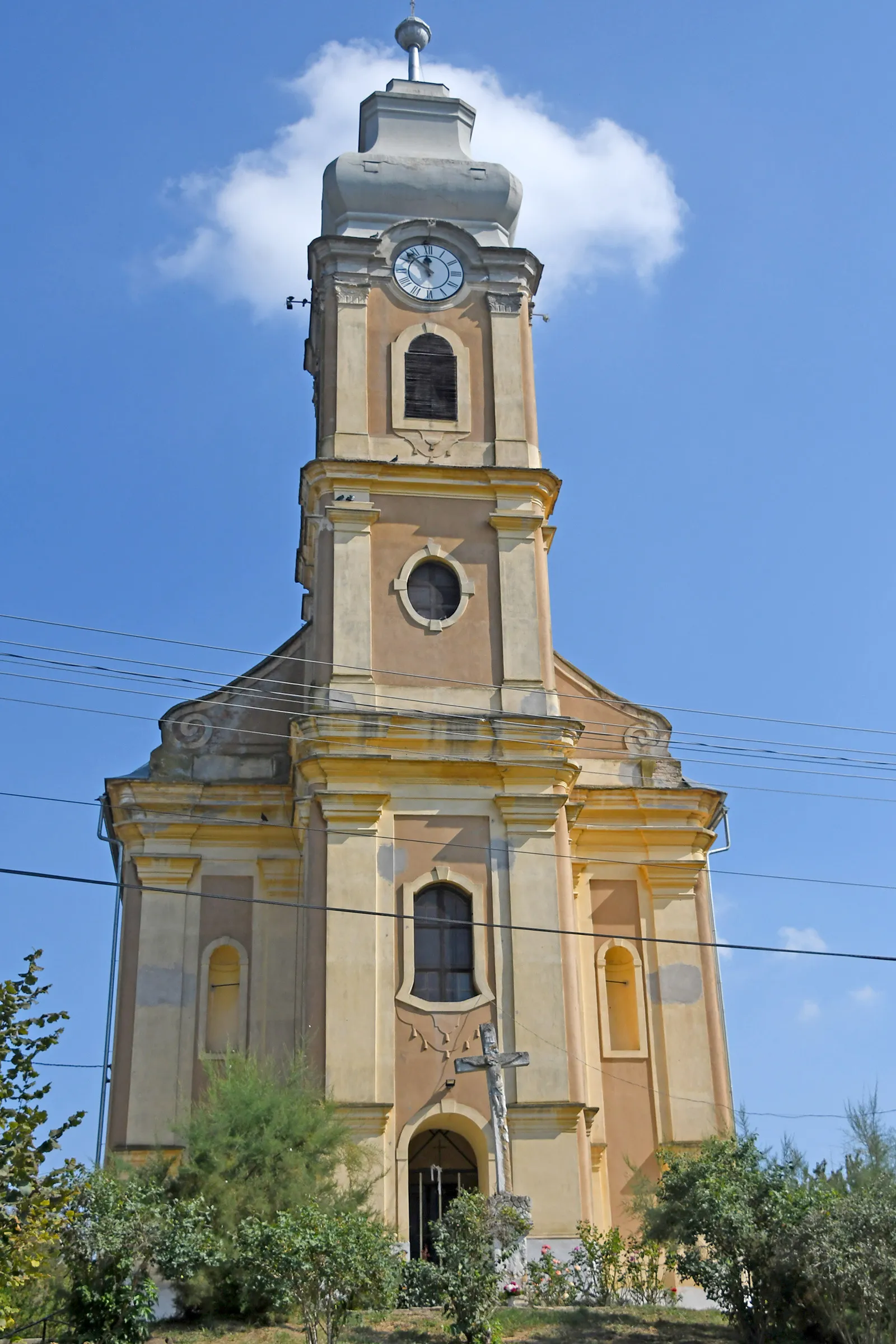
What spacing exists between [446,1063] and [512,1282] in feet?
14.5

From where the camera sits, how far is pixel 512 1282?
22047mm

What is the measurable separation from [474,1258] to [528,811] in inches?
399

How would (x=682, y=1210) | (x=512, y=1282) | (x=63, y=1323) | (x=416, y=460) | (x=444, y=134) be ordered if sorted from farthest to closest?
1. (x=444, y=134)
2. (x=416, y=460)
3. (x=512, y=1282)
4. (x=682, y=1210)
5. (x=63, y=1323)

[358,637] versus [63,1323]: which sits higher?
[358,637]

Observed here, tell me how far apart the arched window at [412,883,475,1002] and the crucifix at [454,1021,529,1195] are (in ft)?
6.99

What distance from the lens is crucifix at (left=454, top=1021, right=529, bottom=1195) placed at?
934 inches

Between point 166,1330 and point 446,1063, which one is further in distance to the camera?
point 446,1063

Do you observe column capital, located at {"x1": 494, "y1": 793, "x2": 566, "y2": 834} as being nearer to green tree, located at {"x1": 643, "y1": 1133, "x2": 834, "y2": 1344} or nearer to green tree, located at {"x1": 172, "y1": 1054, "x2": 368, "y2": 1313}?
green tree, located at {"x1": 172, "y1": 1054, "x2": 368, "y2": 1313}

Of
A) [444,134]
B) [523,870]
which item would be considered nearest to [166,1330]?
[523,870]

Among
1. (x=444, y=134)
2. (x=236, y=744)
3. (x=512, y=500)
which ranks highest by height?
(x=444, y=134)

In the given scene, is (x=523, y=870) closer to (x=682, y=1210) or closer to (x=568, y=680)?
(x=568, y=680)

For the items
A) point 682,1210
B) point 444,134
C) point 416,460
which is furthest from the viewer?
point 444,134

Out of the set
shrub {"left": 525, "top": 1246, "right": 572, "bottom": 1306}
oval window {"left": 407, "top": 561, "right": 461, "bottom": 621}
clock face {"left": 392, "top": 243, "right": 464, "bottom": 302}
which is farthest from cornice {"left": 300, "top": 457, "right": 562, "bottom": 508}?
shrub {"left": 525, "top": 1246, "right": 572, "bottom": 1306}

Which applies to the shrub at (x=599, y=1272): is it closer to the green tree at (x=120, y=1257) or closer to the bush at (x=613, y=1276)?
the bush at (x=613, y=1276)
